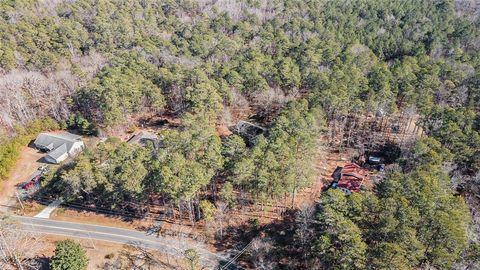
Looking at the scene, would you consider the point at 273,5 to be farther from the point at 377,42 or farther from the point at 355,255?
the point at 355,255

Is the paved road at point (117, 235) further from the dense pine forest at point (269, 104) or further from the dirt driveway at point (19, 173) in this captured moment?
the dirt driveway at point (19, 173)

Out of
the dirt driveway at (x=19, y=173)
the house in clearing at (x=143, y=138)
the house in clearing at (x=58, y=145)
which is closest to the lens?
the dirt driveway at (x=19, y=173)

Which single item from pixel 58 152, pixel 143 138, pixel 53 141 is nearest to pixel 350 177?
pixel 143 138

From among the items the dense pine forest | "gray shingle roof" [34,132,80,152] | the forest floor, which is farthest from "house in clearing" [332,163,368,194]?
"gray shingle roof" [34,132,80,152]

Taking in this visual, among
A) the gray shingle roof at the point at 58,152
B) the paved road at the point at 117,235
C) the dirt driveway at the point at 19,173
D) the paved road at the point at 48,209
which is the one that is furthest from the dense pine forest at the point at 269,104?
the gray shingle roof at the point at 58,152

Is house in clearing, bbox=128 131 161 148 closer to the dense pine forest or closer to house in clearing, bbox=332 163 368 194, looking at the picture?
the dense pine forest

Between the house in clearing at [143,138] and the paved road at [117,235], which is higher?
the house in clearing at [143,138]

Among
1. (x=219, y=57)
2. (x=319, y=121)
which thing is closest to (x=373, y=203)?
(x=319, y=121)
